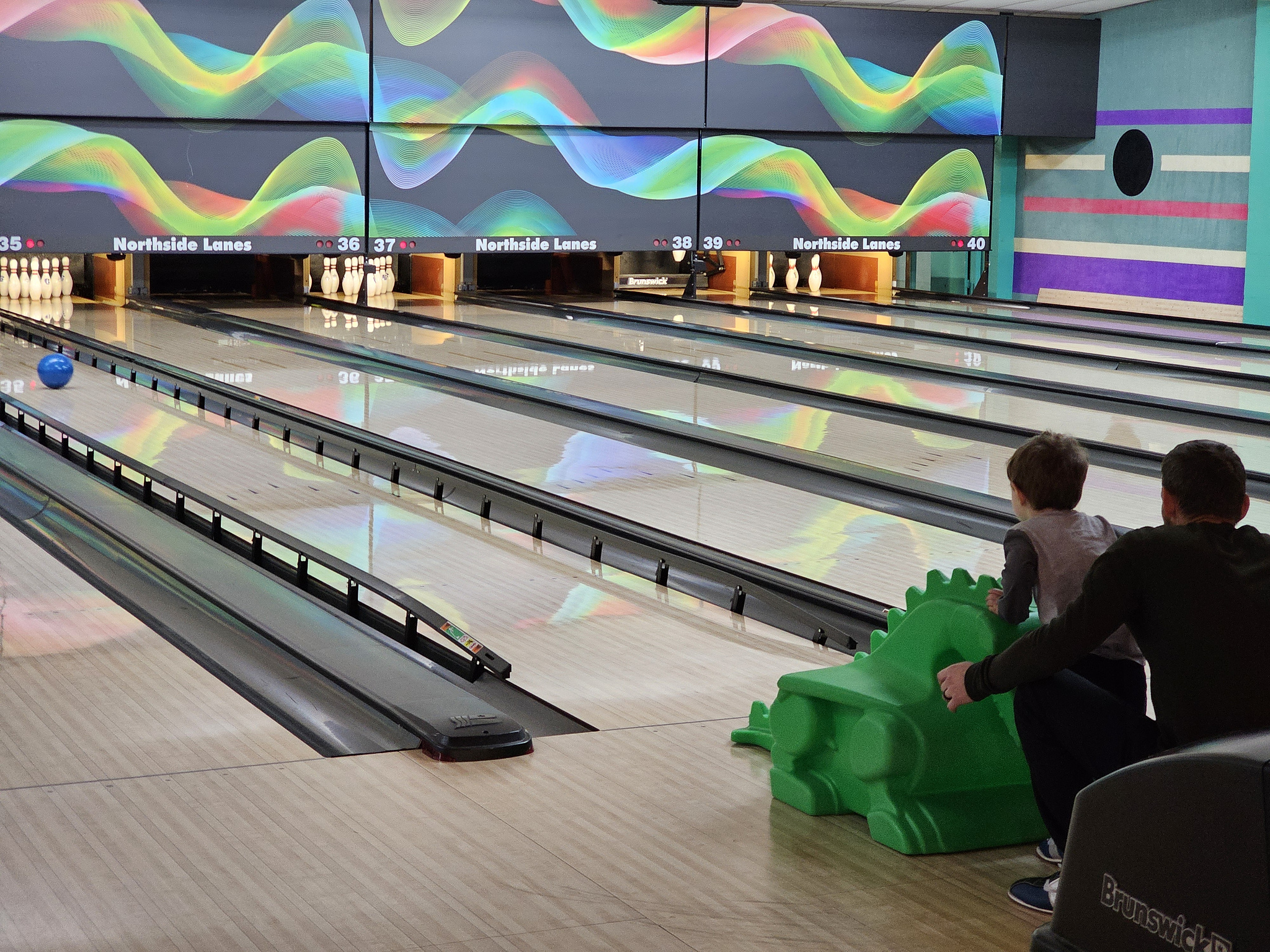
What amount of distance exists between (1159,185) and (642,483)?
722 cm

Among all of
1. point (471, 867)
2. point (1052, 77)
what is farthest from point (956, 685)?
point (1052, 77)

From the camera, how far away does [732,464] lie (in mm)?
4914

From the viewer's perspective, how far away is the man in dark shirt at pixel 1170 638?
1625mm

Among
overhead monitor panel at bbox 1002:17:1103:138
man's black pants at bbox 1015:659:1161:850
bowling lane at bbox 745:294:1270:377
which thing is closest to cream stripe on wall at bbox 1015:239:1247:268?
overhead monitor panel at bbox 1002:17:1103:138

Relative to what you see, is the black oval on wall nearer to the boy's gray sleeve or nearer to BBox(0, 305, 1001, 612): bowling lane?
BBox(0, 305, 1001, 612): bowling lane

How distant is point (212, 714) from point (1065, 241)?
969cm

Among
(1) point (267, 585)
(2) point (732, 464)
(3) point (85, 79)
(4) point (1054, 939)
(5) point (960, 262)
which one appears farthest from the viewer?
(5) point (960, 262)

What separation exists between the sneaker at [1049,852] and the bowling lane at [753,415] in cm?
220

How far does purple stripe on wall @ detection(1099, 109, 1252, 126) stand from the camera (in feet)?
32.6

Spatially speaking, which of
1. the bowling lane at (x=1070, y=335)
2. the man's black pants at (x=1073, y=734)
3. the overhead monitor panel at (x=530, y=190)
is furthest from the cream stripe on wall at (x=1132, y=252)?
the man's black pants at (x=1073, y=734)

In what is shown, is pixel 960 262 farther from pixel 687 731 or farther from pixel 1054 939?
pixel 1054 939

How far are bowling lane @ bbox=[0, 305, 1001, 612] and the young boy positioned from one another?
1376 mm

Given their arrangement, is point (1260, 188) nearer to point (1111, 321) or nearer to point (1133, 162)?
point (1133, 162)

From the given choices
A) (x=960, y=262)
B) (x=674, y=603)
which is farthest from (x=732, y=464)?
(x=960, y=262)
